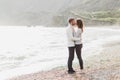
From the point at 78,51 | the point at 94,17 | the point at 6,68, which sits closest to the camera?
the point at 78,51

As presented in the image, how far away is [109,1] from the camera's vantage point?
560ft

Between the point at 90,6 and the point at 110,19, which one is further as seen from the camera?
the point at 90,6

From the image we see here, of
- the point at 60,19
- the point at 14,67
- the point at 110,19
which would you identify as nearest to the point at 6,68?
the point at 14,67

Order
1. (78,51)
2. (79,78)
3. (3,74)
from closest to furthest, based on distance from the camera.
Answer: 1. (79,78)
2. (78,51)
3. (3,74)

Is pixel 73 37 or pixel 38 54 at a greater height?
pixel 73 37

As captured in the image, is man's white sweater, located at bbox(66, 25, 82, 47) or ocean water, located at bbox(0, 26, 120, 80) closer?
man's white sweater, located at bbox(66, 25, 82, 47)

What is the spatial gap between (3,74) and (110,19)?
96.8 meters

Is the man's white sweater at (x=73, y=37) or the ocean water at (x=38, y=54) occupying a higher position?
the man's white sweater at (x=73, y=37)

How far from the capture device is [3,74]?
25609 mm

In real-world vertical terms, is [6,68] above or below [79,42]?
below

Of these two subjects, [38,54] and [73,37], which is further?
[38,54]

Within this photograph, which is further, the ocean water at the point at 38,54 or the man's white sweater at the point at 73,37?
the ocean water at the point at 38,54

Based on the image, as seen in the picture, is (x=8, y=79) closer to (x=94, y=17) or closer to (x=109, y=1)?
(x=94, y=17)

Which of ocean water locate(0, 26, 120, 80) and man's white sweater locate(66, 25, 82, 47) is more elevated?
man's white sweater locate(66, 25, 82, 47)
